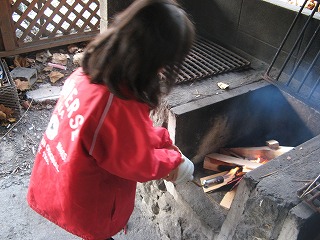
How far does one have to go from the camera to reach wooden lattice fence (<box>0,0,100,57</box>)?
4445mm

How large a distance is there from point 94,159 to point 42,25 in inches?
154

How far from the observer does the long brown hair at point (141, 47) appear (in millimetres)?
1195

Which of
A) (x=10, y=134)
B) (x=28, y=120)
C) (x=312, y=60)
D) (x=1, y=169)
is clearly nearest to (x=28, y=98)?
(x=28, y=120)

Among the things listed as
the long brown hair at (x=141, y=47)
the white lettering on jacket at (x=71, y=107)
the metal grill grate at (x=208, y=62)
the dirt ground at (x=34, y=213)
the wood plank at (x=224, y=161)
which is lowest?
the dirt ground at (x=34, y=213)

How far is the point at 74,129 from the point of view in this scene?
1.40 m

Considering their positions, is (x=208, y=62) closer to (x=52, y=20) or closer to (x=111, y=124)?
(x=111, y=124)

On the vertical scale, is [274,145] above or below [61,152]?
below

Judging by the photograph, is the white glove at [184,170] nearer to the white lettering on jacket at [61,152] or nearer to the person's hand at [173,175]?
the person's hand at [173,175]

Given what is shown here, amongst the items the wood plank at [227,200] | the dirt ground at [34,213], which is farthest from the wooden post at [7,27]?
the wood plank at [227,200]

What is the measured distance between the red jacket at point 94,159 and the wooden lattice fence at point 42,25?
11.0ft

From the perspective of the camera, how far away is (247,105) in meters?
2.41

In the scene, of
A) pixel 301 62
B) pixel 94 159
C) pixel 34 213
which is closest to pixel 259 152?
pixel 301 62

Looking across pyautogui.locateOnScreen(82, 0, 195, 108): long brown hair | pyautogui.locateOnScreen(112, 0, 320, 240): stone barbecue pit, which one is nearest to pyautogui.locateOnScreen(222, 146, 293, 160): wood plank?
pyautogui.locateOnScreen(112, 0, 320, 240): stone barbecue pit

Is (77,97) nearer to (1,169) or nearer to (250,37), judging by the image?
(250,37)
